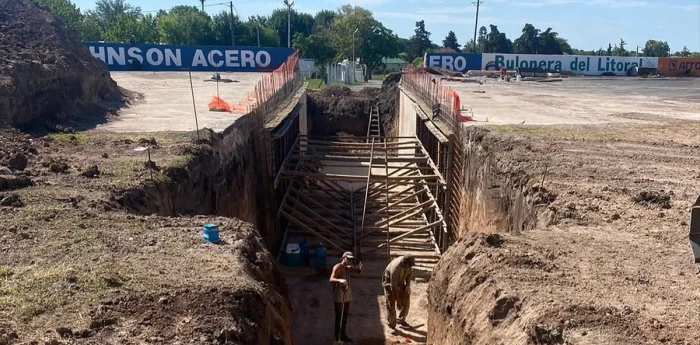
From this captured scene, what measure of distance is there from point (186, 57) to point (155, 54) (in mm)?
1948

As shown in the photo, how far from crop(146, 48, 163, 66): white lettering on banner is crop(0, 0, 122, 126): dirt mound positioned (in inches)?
674

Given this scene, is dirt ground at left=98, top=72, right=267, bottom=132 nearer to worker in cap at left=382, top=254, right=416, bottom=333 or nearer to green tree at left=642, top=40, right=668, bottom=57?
worker in cap at left=382, top=254, right=416, bottom=333

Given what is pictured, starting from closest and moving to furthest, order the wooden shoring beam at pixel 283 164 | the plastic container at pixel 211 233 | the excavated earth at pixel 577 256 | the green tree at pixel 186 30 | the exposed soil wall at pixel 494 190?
the excavated earth at pixel 577 256 → the plastic container at pixel 211 233 → the exposed soil wall at pixel 494 190 → the wooden shoring beam at pixel 283 164 → the green tree at pixel 186 30

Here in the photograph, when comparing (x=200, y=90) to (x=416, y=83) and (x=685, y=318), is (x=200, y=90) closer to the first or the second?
(x=416, y=83)

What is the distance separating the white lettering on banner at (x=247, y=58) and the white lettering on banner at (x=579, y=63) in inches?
806

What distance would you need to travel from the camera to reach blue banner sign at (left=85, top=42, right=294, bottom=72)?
115 feet

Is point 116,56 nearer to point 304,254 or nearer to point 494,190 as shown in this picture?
point 304,254

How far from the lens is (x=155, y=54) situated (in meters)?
36.1

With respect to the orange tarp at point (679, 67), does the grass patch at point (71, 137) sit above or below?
below

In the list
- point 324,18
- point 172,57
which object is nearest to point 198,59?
point 172,57

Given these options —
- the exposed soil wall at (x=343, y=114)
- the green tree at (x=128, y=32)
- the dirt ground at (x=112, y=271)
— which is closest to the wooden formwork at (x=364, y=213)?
the dirt ground at (x=112, y=271)

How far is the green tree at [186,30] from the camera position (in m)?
58.4

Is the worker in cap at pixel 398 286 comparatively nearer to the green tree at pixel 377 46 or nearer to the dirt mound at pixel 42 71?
the dirt mound at pixel 42 71

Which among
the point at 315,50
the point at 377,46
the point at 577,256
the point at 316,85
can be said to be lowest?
the point at 577,256
